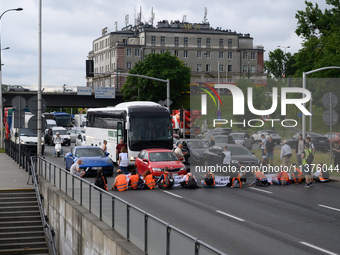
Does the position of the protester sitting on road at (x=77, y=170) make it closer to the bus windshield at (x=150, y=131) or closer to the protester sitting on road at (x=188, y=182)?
the protester sitting on road at (x=188, y=182)

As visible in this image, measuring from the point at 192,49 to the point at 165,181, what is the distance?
104m

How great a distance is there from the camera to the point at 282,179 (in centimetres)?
2269

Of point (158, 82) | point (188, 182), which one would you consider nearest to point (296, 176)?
point (188, 182)

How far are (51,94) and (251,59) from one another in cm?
6624

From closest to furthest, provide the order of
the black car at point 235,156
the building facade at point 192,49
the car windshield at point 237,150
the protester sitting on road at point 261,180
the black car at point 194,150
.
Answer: the protester sitting on road at point 261,180, the black car at point 235,156, the car windshield at point 237,150, the black car at point 194,150, the building facade at point 192,49

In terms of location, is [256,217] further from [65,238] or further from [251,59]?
[251,59]

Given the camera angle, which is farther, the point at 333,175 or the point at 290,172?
the point at 333,175

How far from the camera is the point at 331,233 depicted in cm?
1277

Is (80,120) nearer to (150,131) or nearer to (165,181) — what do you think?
(150,131)

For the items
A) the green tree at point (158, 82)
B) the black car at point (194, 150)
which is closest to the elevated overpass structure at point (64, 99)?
the green tree at point (158, 82)

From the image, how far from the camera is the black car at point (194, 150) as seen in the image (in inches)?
1236

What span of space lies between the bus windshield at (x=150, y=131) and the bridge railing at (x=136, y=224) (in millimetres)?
11833

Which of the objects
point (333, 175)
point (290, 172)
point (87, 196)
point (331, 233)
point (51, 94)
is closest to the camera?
point (331, 233)

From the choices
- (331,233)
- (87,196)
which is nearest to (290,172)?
(331,233)
